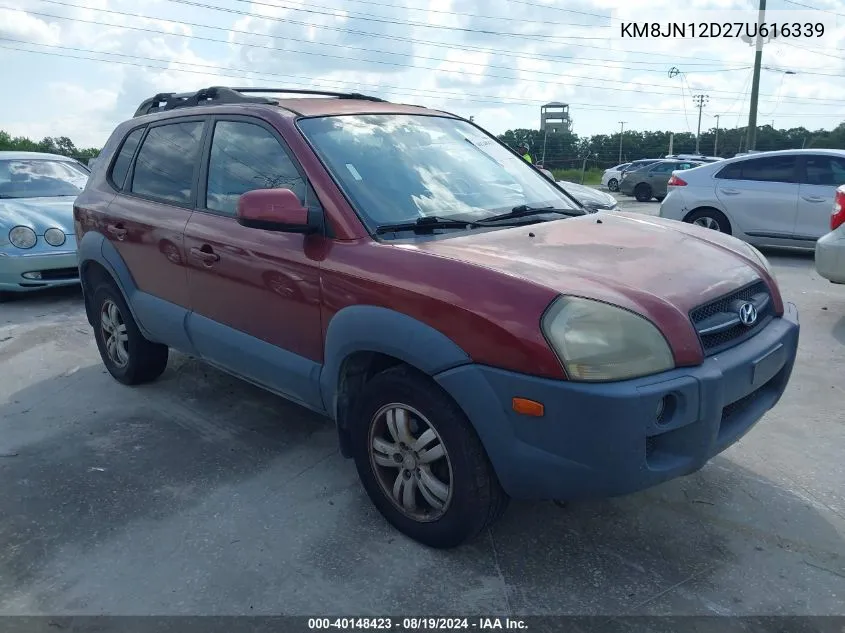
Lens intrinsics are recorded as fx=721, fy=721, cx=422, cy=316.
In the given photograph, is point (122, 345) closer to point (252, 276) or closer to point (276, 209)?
point (252, 276)

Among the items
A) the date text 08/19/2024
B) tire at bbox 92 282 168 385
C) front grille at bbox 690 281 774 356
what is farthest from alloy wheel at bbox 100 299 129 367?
front grille at bbox 690 281 774 356

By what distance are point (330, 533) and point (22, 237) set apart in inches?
232

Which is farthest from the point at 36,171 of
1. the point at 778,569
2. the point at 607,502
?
the point at 778,569

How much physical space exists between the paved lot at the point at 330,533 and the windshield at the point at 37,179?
4.81 metres

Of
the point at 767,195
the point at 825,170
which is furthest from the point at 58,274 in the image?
the point at 825,170

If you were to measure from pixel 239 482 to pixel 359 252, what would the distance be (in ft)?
4.47

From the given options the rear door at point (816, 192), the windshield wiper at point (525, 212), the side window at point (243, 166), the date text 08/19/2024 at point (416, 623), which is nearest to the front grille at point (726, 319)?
the windshield wiper at point (525, 212)

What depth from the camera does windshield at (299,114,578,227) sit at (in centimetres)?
316

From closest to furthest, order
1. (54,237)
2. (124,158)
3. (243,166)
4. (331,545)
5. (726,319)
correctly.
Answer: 1. (726,319)
2. (331,545)
3. (243,166)
4. (124,158)
5. (54,237)

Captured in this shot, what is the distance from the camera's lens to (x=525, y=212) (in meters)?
3.45

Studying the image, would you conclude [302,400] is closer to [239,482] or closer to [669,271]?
[239,482]

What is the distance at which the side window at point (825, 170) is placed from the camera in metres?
8.84

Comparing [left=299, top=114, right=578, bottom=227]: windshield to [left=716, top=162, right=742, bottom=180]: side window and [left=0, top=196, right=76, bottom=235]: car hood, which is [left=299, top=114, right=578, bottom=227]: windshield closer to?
[left=0, top=196, right=76, bottom=235]: car hood

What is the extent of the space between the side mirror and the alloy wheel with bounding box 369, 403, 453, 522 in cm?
85
